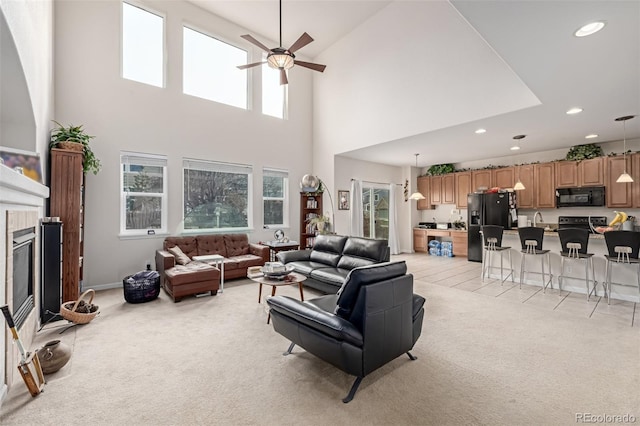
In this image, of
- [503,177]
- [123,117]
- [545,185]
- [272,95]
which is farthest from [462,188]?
[123,117]

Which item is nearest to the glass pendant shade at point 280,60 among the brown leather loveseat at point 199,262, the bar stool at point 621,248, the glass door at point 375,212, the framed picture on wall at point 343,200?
the brown leather loveseat at point 199,262

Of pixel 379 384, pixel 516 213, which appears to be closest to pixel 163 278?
pixel 379 384

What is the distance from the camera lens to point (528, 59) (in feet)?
9.07

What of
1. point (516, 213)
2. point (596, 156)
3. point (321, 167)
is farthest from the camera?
point (321, 167)

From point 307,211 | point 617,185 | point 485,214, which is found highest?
point 617,185

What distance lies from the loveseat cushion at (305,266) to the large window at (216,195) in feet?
7.31

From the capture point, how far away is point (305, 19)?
6227mm

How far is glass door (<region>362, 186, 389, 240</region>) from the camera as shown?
837 centimetres

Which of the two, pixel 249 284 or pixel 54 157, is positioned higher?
pixel 54 157

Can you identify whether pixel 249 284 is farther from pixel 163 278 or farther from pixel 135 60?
pixel 135 60

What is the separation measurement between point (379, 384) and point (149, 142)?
17.8 feet

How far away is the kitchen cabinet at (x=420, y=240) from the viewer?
8.95 meters

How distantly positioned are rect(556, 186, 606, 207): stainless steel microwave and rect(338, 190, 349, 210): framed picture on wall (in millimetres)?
4782

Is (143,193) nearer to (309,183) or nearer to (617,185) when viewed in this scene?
(309,183)
